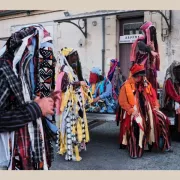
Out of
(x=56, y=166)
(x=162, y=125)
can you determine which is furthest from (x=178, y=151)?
(x=56, y=166)

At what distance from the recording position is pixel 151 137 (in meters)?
4.59

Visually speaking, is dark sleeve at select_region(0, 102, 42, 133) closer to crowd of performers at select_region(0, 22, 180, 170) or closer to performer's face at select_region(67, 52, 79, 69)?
crowd of performers at select_region(0, 22, 180, 170)

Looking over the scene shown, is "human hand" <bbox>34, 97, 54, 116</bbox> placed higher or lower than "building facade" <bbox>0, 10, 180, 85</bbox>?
lower

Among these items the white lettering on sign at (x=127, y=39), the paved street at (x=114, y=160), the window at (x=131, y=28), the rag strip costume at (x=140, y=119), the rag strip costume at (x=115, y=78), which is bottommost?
the paved street at (x=114, y=160)

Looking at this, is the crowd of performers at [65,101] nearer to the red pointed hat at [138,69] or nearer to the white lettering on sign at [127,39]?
the red pointed hat at [138,69]

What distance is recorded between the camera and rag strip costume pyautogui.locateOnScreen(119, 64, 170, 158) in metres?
4.45

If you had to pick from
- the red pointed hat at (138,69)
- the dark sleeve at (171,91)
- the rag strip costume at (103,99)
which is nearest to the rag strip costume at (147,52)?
the red pointed hat at (138,69)

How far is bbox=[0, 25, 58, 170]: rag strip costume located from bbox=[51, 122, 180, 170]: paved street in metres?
2.52

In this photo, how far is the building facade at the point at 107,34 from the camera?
27.5 ft

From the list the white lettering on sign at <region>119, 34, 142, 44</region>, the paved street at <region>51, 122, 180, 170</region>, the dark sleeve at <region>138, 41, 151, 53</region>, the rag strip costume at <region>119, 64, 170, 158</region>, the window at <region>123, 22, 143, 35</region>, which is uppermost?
the window at <region>123, 22, 143, 35</region>

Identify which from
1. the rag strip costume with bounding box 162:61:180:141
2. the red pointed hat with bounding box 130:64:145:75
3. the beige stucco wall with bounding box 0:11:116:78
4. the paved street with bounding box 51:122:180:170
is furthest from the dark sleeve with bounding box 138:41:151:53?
the beige stucco wall with bounding box 0:11:116:78

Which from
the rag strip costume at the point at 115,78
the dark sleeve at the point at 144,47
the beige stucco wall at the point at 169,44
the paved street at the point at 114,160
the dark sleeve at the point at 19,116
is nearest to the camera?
the dark sleeve at the point at 19,116

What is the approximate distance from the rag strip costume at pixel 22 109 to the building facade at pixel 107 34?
6.68 meters

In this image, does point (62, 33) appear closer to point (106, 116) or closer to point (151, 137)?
point (106, 116)
